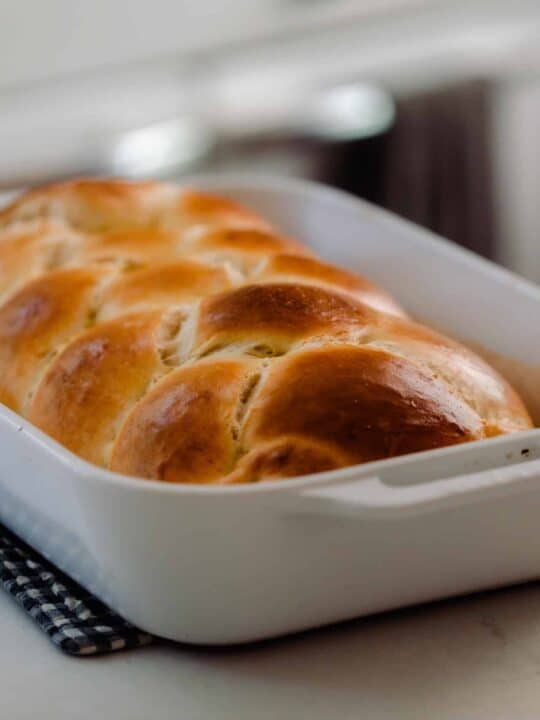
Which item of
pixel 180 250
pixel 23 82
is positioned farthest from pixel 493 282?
pixel 23 82

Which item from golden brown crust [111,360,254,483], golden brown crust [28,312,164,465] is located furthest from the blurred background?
golden brown crust [111,360,254,483]

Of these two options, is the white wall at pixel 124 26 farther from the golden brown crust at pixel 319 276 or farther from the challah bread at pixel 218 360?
the golden brown crust at pixel 319 276

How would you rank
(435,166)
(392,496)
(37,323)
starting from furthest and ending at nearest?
(435,166)
(37,323)
(392,496)

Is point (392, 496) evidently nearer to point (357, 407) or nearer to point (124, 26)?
point (357, 407)

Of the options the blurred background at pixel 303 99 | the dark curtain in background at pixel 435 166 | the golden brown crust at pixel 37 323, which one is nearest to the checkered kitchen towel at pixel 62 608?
the golden brown crust at pixel 37 323

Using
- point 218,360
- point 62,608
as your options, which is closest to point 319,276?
point 218,360

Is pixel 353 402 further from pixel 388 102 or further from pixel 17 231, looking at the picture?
pixel 388 102
